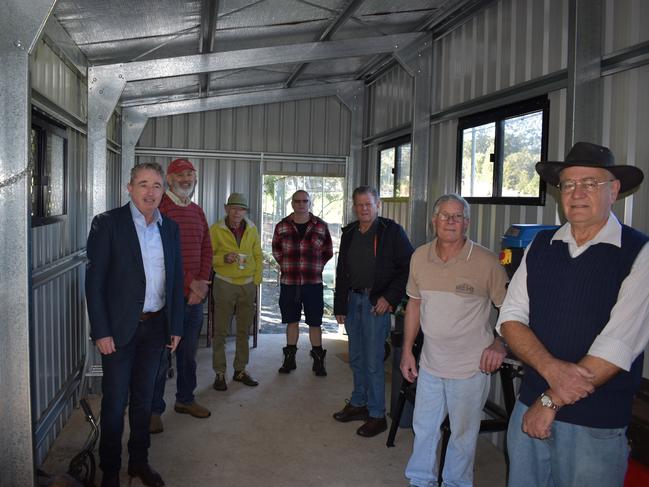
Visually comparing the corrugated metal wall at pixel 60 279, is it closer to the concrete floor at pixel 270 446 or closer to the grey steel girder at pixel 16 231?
the grey steel girder at pixel 16 231

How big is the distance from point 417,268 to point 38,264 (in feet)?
7.02

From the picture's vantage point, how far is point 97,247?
269cm

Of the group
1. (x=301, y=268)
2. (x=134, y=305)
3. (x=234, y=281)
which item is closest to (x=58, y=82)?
(x=134, y=305)

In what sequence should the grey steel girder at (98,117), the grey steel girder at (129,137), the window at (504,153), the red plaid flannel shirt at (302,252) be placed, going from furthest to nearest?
the grey steel girder at (129,137) → the red plaid flannel shirt at (302,252) → the grey steel girder at (98,117) → the window at (504,153)

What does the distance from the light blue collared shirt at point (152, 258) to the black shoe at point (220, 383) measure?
201cm

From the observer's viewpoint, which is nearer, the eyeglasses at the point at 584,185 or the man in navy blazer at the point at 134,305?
the eyeglasses at the point at 584,185

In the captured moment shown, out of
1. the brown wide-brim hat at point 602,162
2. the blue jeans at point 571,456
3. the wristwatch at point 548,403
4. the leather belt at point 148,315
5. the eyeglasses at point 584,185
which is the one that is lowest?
the blue jeans at point 571,456

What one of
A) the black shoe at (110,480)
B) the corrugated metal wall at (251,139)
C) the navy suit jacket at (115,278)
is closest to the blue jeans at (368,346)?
the navy suit jacket at (115,278)

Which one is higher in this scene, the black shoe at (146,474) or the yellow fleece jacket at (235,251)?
the yellow fleece jacket at (235,251)

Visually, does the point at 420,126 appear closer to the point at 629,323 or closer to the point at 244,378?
the point at 244,378

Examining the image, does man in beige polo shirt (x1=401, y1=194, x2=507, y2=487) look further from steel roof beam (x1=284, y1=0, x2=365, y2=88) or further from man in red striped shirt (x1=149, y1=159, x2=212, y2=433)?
steel roof beam (x1=284, y1=0, x2=365, y2=88)

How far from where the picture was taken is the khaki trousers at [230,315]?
4816 millimetres

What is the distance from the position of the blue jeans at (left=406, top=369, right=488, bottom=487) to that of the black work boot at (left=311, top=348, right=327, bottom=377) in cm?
244

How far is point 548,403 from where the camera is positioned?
70.4 inches
